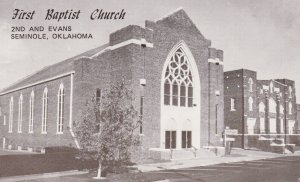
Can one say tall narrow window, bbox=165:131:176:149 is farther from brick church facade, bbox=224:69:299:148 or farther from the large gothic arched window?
brick church facade, bbox=224:69:299:148

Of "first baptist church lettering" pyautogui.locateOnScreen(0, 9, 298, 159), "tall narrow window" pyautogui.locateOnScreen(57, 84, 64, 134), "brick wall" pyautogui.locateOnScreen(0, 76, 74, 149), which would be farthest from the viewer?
"tall narrow window" pyautogui.locateOnScreen(57, 84, 64, 134)

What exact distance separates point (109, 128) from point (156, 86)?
39.5ft

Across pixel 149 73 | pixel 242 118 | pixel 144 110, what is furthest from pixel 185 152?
pixel 242 118

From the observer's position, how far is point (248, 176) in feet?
58.0

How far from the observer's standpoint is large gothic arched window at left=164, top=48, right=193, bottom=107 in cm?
2884

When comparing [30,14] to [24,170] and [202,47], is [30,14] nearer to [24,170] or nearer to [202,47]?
[24,170]

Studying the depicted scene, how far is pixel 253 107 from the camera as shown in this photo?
141 ft

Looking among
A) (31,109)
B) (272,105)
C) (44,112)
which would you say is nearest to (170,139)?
(44,112)

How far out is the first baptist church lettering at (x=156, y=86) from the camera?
26.2 metres

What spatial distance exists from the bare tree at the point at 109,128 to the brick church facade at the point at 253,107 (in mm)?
26015

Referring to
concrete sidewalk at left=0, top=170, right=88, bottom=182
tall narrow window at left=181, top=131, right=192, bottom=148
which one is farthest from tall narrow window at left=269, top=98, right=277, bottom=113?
concrete sidewalk at left=0, top=170, right=88, bottom=182

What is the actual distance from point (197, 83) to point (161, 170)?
12.8 metres

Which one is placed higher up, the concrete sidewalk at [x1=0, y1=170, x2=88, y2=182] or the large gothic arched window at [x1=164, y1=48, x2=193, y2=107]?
A: the large gothic arched window at [x1=164, y1=48, x2=193, y2=107]

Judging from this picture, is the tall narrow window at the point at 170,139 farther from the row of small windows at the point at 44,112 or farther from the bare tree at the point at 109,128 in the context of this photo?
the bare tree at the point at 109,128
